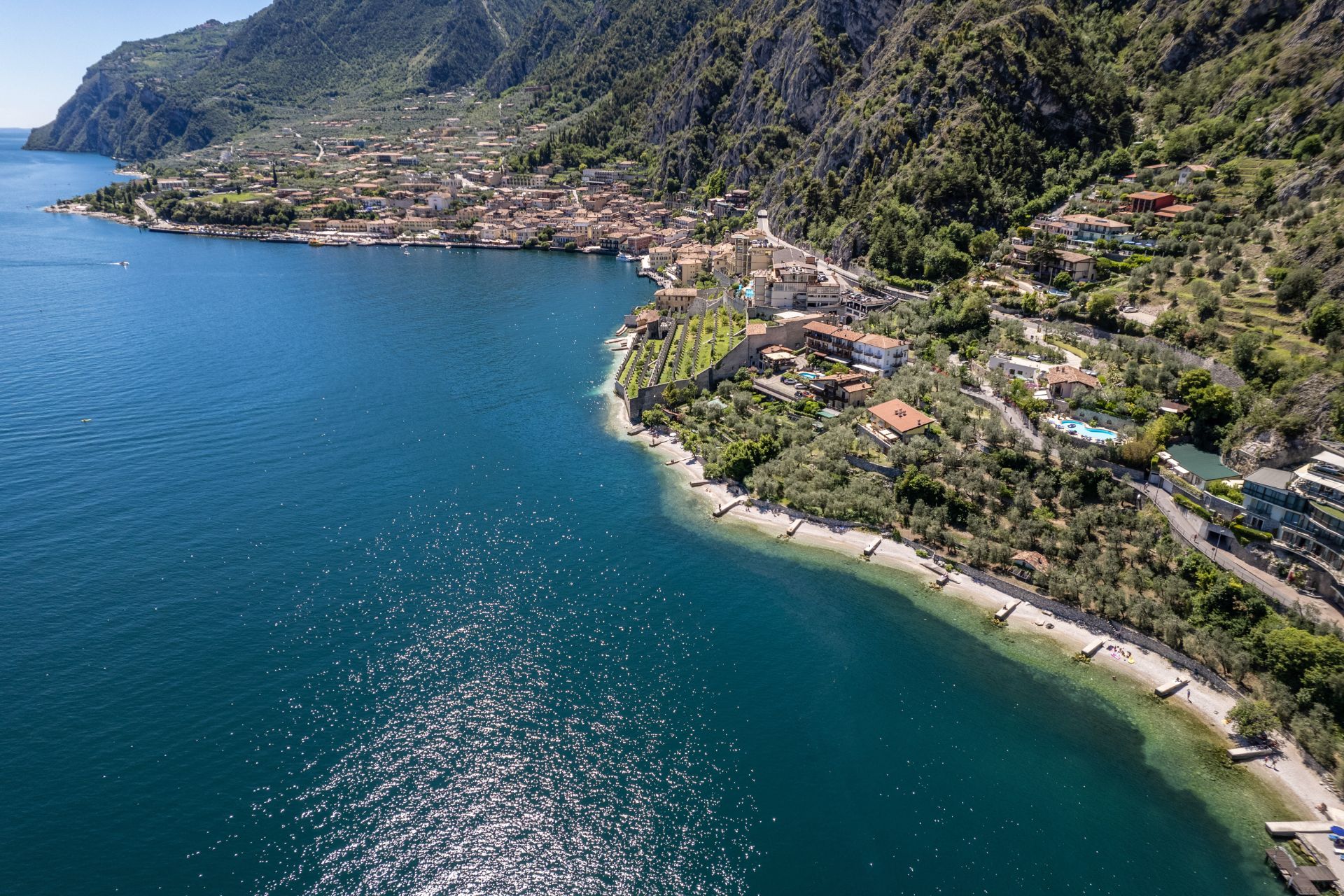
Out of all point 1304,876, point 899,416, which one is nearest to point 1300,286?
point 899,416

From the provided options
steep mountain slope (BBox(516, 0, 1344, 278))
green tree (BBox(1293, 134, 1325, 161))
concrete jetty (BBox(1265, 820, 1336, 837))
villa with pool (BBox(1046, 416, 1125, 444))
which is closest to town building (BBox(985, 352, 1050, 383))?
villa with pool (BBox(1046, 416, 1125, 444))

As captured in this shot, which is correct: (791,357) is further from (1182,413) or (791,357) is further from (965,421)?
(1182,413)

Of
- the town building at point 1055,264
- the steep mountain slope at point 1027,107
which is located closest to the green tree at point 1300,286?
the steep mountain slope at point 1027,107

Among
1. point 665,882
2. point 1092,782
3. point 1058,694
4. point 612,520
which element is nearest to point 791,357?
point 612,520

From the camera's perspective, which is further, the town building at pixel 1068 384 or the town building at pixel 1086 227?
the town building at pixel 1086 227

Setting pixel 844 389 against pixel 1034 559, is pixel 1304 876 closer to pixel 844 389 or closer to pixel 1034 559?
pixel 1034 559

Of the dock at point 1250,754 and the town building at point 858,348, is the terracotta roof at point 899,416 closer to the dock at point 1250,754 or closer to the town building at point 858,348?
the town building at point 858,348
